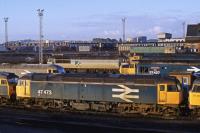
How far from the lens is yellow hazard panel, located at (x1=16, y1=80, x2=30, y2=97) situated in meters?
38.0

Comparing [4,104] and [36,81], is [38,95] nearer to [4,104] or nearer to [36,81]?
[36,81]

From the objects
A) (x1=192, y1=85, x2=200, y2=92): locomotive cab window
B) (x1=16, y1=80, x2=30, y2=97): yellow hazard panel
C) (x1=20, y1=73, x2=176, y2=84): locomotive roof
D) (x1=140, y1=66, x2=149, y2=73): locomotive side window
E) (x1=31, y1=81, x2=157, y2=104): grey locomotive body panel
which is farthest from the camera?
(x1=140, y1=66, x2=149, y2=73): locomotive side window

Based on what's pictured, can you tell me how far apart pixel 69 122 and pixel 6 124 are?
4.68 metres

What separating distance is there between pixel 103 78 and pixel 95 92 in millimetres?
1390

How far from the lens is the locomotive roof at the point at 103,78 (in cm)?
3262

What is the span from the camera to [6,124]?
29906mm

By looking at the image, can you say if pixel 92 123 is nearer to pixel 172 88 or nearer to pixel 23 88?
pixel 172 88

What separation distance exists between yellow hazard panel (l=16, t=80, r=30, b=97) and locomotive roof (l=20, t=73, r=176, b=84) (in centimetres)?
57

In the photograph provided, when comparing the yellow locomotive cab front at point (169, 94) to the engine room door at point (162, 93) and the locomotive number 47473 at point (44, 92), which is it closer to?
the engine room door at point (162, 93)

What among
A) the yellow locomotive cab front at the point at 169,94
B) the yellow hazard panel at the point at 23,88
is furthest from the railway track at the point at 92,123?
the yellow hazard panel at the point at 23,88

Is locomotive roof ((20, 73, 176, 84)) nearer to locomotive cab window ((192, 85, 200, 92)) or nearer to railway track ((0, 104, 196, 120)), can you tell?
locomotive cab window ((192, 85, 200, 92))

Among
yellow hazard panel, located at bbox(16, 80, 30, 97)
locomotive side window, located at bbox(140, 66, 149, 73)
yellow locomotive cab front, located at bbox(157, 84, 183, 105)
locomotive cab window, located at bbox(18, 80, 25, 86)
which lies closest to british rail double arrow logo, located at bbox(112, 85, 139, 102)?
yellow locomotive cab front, located at bbox(157, 84, 183, 105)

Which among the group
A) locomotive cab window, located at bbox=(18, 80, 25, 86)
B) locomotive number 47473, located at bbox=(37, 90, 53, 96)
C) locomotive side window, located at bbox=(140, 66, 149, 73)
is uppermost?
locomotive side window, located at bbox=(140, 66, 149, 73)

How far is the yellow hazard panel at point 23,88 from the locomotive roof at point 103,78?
1.87 feet
